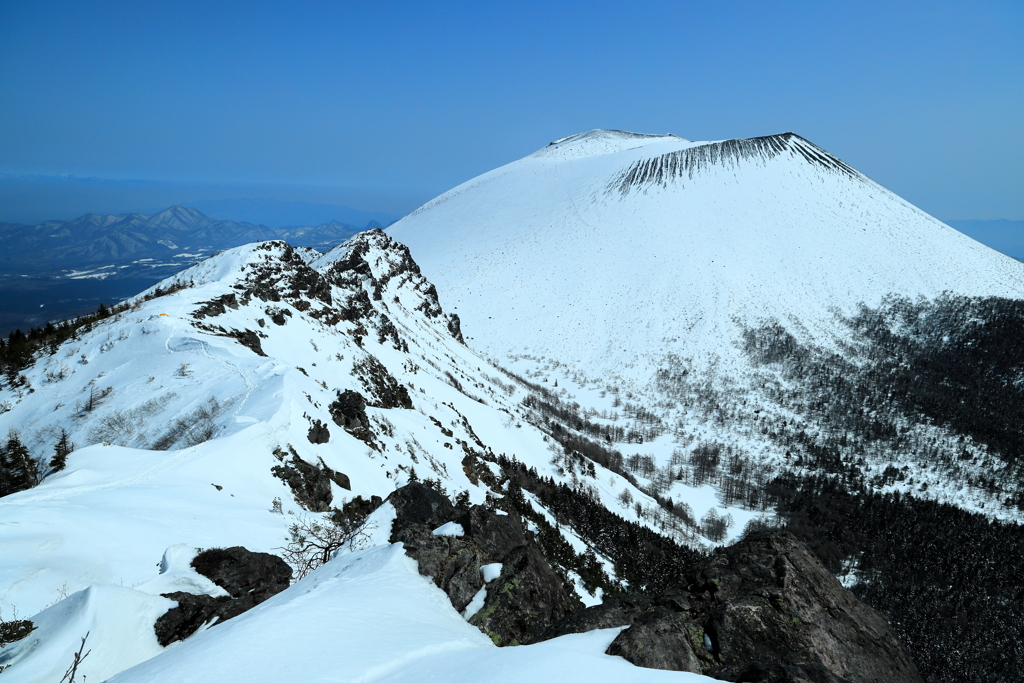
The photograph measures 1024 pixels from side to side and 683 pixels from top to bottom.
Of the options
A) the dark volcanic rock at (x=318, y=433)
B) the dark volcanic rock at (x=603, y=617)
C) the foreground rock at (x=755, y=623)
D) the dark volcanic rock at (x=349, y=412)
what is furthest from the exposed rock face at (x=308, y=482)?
the foreground rock at (x=755, y=623)

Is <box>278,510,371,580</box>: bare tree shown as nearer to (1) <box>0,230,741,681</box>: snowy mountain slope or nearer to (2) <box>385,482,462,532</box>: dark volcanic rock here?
(1) <box>0,230,741,681</box>: snowy mountain slope

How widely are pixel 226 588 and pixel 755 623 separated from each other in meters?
7.43

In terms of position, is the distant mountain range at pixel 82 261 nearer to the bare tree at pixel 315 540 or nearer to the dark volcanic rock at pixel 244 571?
the bare tree at pixel 315 540

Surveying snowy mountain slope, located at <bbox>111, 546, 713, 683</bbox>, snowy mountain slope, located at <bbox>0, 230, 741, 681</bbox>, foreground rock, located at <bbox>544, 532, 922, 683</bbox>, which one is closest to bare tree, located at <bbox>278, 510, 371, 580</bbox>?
snowy mountain slope, located at <bbox>0, 230, 741, 681</bbox>

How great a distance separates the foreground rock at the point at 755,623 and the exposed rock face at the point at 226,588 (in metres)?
4.31

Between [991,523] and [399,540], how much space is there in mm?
47197

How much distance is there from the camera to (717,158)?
349ft

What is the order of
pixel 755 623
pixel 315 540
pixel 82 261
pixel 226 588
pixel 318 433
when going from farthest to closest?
pixel 82 261
pixel 318 433
pixel 315 540
pixel 226 588
pixel 755 623

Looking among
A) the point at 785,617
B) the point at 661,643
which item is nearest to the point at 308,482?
the point at 661,643

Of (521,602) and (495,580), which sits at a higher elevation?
(495,580)

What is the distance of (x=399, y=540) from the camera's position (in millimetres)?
7750

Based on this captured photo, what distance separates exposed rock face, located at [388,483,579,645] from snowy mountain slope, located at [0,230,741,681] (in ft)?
10.4

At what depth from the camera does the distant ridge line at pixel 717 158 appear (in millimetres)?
104375

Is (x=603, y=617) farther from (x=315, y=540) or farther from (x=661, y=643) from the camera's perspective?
(x=315, y=540)
